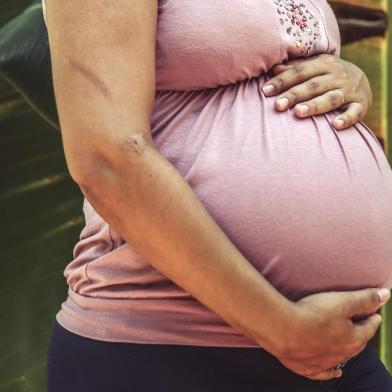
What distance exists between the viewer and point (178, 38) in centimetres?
83

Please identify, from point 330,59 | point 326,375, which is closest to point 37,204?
point 330,59

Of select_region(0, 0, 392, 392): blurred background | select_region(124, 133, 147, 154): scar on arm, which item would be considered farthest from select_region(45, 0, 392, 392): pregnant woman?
select_region(0, 0, 392, 392): blurred background

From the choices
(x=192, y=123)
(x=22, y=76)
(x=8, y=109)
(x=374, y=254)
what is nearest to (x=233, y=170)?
(x=192, y=123)

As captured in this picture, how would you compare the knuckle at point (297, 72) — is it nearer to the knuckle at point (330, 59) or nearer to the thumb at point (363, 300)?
the knuckle at point (330, 59)

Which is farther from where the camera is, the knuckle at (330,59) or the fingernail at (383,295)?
the knuckle at (330,59)

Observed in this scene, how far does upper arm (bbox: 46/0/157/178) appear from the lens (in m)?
0.76

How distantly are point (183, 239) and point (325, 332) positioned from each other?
18 centimetres

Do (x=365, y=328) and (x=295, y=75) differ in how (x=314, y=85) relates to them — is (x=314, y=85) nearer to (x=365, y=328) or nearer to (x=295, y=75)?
(x=295, y=75)

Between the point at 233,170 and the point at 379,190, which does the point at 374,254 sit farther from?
the point at 233,170

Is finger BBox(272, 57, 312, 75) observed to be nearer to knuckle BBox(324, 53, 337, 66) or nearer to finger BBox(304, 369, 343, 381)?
knuckle BBox(324, 53, 337, 66)

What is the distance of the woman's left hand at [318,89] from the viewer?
89 centimetres

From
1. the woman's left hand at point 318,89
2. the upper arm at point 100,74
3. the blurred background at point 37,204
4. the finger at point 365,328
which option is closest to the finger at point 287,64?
the woman's left hand at point 318,89

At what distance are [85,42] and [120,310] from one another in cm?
28

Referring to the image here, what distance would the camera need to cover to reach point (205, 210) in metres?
0.78
